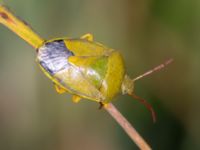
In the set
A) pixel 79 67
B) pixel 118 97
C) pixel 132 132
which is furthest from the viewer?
pixel 118 97

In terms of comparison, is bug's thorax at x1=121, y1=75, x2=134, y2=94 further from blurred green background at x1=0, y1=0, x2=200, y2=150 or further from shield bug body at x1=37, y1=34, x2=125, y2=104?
blurred green background at x1=0, y1=0, x2=200, y2=150

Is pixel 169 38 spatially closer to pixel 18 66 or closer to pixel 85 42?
pixel 18 66

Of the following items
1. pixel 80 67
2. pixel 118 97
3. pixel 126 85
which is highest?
pixel 80 67

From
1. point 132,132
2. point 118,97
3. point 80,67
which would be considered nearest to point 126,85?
point 80,67

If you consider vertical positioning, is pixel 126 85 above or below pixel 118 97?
above

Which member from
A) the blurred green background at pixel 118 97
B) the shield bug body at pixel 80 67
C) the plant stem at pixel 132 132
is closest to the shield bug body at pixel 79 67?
the shield bug body at pixel 80 67

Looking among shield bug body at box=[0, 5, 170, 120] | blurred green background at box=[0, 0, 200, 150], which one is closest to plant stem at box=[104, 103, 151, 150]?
shield bug body at box=[0, 5, 170, 120]

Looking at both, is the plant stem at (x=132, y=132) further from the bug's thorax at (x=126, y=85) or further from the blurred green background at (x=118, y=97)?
the blurred green background at (x=118, y=97)

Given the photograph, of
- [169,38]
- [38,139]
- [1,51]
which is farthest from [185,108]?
[1,51]

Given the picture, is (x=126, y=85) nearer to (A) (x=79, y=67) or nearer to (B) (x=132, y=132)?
(A) (x=79, y=67)
